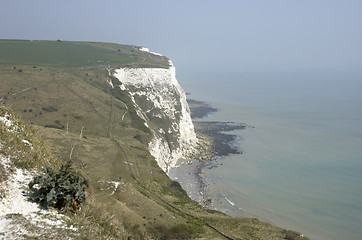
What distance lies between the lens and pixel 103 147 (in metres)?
57.6

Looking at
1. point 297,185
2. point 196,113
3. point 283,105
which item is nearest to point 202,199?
point 297,185

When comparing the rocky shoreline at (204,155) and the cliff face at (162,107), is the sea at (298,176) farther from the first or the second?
the cliff face at (162,107)

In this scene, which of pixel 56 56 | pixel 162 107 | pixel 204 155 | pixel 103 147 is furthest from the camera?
pixel 56 56

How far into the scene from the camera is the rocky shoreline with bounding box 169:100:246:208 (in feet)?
228

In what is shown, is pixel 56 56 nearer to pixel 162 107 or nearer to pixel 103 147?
pixel 162 107

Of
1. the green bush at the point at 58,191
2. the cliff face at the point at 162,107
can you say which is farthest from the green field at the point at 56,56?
the green bush at the point at 58,191

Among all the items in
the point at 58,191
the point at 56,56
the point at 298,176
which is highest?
the point at 56,56

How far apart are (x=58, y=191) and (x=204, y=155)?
8639cm

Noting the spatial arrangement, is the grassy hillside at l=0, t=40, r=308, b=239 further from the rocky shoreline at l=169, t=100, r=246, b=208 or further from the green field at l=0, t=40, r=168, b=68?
the rocky shoreline at l=169, t=100, r=246, b=208

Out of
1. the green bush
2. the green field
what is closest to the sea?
the green bush

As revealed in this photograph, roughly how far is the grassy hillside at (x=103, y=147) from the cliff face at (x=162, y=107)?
7.03 metres

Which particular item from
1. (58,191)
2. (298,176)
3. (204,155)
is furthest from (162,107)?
(58,191)

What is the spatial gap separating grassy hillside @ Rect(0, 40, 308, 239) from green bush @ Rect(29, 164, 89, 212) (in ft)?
1.74

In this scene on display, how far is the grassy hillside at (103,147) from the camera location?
28233mm
